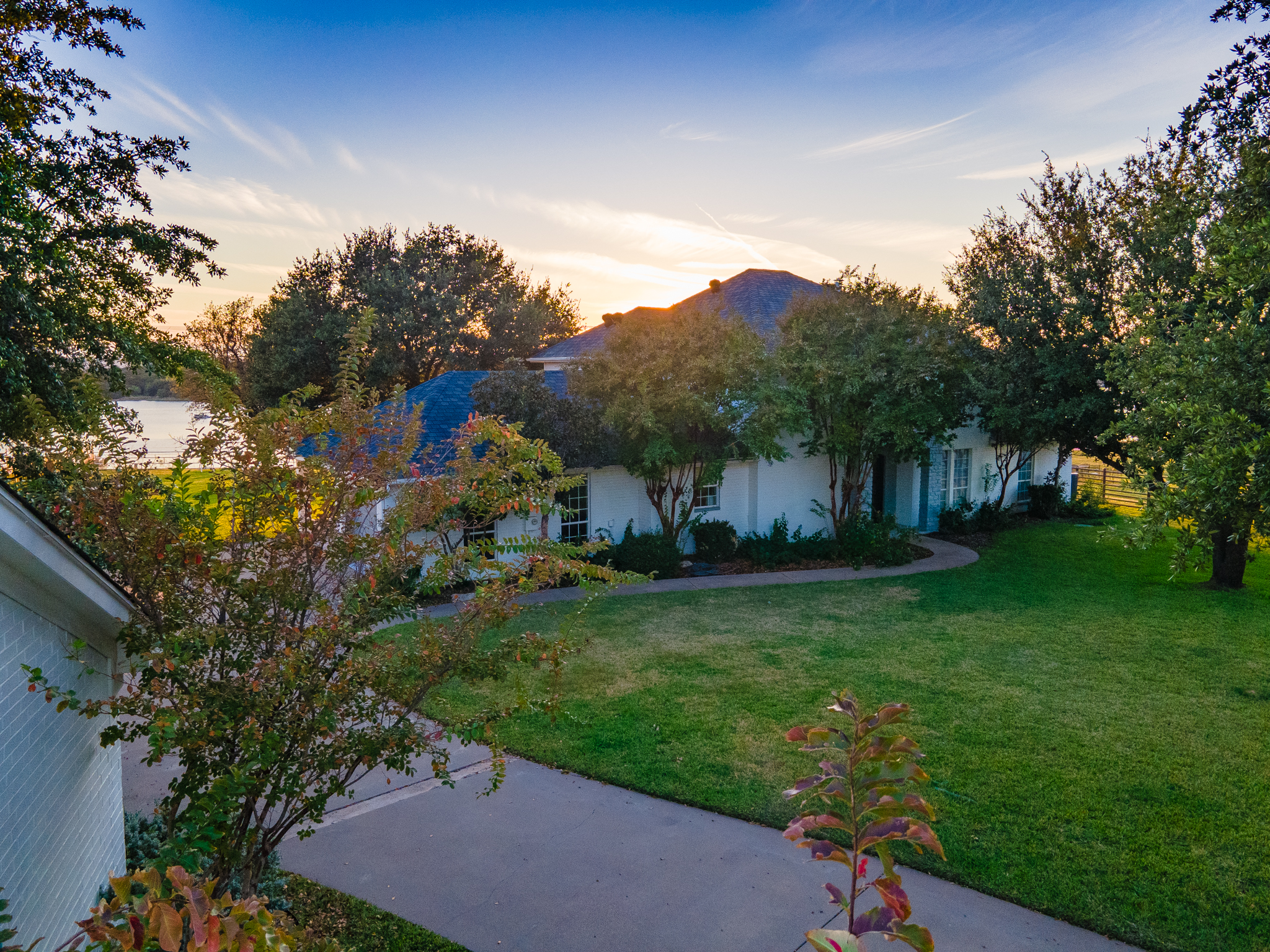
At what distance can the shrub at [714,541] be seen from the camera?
1759 centimetres

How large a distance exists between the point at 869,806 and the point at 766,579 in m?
14.5

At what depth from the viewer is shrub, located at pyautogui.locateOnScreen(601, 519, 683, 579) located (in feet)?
52.4

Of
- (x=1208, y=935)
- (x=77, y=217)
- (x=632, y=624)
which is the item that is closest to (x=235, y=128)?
(x=77, y=217)

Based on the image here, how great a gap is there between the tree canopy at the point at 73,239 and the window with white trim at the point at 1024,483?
2307 centimetres

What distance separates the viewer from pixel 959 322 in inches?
688

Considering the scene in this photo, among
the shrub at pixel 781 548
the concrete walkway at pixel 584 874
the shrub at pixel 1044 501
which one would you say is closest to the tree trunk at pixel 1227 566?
the shrub at pixel 781 548

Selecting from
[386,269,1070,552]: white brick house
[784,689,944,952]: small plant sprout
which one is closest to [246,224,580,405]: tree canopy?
[386,269,1070,552]: white brick house

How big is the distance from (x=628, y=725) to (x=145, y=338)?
847 centimetres

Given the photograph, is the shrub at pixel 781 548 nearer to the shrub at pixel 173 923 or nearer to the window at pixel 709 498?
the window at pixel 709 498

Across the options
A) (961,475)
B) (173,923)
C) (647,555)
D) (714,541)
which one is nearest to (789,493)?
(714,541)

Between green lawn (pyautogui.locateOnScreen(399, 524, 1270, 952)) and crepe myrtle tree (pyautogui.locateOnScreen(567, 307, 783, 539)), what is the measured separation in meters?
3.20

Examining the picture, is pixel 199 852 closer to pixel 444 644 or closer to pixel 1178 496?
pixel 444 644

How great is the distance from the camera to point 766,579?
53.3 feet

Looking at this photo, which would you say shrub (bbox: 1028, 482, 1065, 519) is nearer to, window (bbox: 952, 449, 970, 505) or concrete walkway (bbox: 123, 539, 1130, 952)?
window (bbox: 952, 449, 970, 505)
